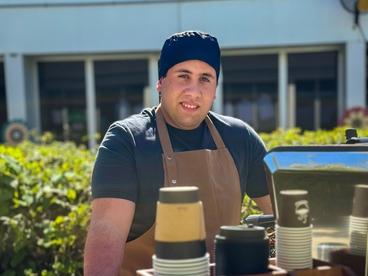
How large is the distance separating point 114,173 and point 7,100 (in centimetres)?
953

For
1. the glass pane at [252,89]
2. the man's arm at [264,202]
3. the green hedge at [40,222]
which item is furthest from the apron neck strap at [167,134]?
the glass pane at [252,89]

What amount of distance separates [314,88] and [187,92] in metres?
9.64

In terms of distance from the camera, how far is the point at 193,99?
1727 millimetres

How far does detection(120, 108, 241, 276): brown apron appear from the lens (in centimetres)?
168

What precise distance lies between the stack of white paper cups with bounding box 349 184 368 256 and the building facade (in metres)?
9.17

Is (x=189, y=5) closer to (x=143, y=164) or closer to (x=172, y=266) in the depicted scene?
(x=143, y=164)

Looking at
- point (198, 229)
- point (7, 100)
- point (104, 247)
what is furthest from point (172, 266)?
point (7, 100)

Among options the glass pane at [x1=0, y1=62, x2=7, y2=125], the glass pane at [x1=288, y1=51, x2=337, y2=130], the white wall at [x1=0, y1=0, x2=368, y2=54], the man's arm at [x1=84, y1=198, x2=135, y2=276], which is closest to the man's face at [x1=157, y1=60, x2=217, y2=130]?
the man's arm at [x1=84, y1=198, x2=135, y2=276]

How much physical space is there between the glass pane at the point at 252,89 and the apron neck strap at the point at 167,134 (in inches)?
354

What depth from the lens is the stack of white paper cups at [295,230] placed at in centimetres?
111

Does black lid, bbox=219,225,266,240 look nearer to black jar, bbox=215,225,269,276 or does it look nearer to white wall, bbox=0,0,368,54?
black jar, bbox=215,225,269,276

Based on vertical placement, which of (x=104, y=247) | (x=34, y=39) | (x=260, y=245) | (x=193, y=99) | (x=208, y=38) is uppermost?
(x=34, y=39)

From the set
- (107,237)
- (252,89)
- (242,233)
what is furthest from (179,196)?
(252,89)

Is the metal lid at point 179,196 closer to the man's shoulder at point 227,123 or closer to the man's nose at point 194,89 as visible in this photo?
the man's nose at point 194,89
